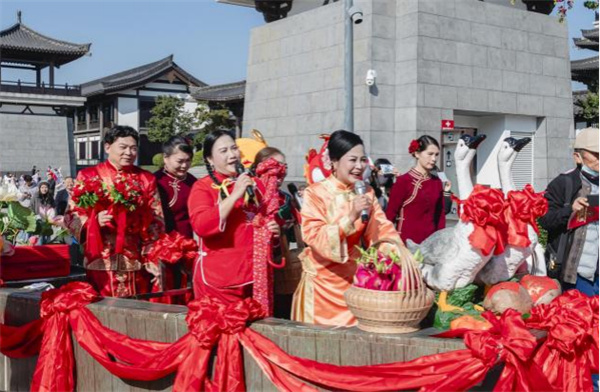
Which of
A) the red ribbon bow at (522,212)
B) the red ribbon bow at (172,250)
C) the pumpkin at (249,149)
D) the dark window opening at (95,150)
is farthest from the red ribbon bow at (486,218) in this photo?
the dark window opening at (95,150)

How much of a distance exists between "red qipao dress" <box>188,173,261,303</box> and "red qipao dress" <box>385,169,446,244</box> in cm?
215

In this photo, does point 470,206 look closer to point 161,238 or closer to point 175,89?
point 161,238

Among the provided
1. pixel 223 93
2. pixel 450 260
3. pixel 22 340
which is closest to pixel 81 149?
pixel 223 93

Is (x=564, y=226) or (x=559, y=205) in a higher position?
(x=559, y=205)

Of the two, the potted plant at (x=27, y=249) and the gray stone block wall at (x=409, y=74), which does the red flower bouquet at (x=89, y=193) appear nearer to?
the potted plant at (x=27, y=249)

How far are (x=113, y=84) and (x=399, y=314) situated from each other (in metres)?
35.4

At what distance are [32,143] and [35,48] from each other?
5582 mm

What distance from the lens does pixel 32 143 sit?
3139cm

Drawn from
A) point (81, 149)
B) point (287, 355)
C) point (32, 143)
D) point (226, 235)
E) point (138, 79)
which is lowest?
point (287, 355)

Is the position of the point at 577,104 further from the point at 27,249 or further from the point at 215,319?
the point at 215,319

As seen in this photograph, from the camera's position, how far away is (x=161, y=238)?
4418 millimetres

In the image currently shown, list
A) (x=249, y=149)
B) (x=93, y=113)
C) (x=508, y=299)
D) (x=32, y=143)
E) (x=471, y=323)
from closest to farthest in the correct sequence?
(x=471, y=323)
(x=508, y=299)
(x=249, y=149)
(x=32, y=143)
(x=93, y=113)

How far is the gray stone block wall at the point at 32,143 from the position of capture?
102ft

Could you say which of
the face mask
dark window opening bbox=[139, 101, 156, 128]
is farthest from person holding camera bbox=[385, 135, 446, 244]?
dark window opening bbox=[139, 101, 156, 128]
